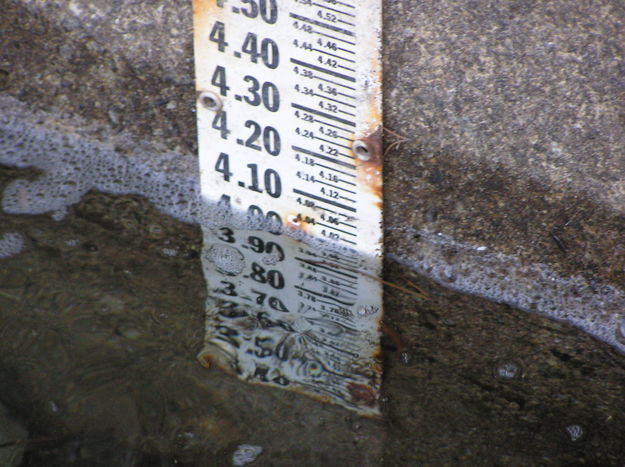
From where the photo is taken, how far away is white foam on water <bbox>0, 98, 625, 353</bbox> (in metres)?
1.74

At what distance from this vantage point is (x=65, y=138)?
1.86m

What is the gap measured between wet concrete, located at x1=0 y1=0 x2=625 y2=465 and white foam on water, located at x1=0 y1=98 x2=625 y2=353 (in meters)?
0.03

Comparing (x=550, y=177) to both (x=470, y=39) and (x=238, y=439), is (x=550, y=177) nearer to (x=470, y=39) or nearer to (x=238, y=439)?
(x=470, y=39)

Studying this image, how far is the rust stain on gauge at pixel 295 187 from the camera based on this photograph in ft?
5.49

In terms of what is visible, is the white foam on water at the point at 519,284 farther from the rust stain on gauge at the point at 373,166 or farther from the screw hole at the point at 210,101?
the screw hole at the point at 210,101

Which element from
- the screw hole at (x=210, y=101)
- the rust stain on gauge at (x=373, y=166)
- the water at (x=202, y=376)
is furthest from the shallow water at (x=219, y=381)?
the screw hole at (x=210, y=101)

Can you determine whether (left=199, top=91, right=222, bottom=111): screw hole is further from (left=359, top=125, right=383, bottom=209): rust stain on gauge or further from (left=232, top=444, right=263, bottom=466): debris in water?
(left=232, top=444, right=263, bottom=466): debris in water

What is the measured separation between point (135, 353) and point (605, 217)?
1.20m

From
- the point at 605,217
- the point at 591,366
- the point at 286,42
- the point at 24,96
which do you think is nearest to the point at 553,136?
the point at 605,217

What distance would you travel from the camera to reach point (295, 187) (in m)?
1.74

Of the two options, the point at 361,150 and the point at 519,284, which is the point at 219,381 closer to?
the point at 361,150

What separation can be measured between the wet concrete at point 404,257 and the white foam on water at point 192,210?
0.08 feet

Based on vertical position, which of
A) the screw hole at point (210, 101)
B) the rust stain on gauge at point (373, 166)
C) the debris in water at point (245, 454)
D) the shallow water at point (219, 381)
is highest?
the screw hole at point (210, 101)

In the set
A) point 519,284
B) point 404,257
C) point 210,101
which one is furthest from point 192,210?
point 519,284
